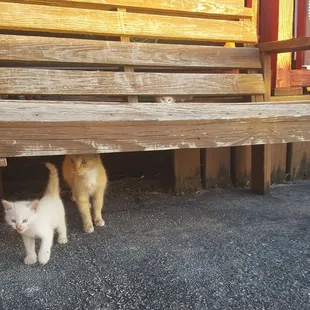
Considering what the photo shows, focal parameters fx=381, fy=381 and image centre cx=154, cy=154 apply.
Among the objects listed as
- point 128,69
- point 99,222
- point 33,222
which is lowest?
point 99,222

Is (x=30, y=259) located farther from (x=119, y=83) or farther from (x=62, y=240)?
(x=119, y=83)

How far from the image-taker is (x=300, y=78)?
373cm

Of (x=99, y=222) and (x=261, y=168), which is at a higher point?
(x=261, y=168)

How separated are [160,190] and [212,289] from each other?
1.73 metres

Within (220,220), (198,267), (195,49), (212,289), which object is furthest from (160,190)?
(212,289)

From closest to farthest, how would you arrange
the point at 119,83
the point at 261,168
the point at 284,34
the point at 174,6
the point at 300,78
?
the point at 119,83, the point at 174,6, the point at 261,168, the point at 284,34, the point at 300,78

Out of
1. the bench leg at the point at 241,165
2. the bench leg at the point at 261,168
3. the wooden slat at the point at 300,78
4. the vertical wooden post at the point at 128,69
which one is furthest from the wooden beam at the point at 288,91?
the vertical wooden post at the point at 128,69

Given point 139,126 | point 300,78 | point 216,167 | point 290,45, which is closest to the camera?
point 139,126

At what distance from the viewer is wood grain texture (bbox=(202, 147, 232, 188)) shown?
128 inches

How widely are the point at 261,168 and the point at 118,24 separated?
1.56 m

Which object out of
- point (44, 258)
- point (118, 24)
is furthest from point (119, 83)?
point (44, 258)

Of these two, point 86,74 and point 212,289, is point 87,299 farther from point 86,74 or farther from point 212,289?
point 86,74

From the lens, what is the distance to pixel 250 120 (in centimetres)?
208

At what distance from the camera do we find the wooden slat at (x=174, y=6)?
2391 mm
